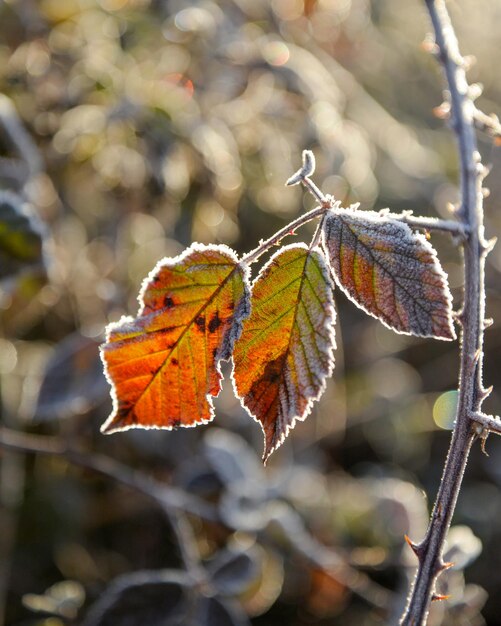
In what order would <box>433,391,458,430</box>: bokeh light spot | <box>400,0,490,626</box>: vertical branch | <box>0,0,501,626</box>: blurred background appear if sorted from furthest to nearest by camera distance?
<box>433,391,458,430</box>: bokeh light spot
<box>0,0,501,626</box>: blurred background
<box>400,0,490,626</box>: vertical branch

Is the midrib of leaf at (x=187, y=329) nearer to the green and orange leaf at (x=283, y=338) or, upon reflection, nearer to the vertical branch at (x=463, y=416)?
the green and orange leaf at (x=283, y=338)

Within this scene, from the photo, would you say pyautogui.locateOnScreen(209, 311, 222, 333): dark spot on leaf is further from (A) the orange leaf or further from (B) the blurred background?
(B) the blurred background

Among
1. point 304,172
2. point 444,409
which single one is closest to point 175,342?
point 304,172

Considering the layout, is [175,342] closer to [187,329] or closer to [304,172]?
[187,329]

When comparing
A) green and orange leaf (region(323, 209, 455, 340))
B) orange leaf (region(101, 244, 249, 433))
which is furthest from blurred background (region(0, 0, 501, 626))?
green and orange leaf (region(323, 209, 455, 340))

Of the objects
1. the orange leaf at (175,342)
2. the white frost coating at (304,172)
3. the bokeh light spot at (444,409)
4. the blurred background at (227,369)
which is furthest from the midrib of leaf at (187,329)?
the bokeh light spot at (444,409)
